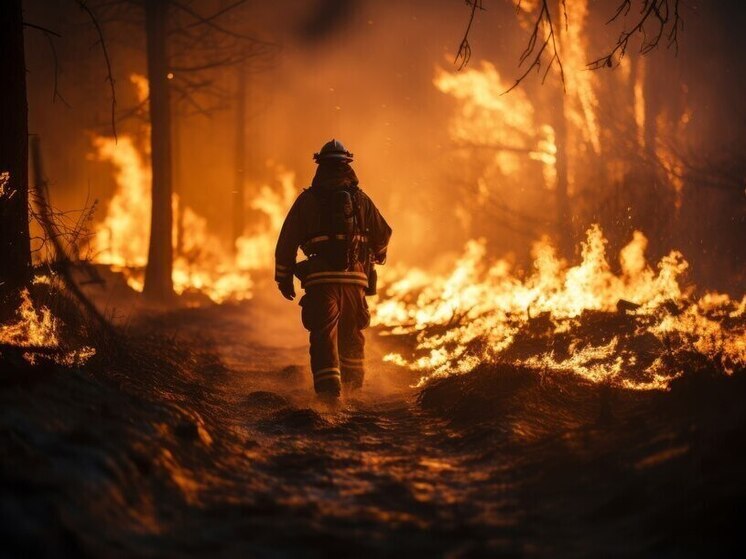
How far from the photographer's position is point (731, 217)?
10.8m

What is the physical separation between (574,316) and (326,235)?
3.07 metres

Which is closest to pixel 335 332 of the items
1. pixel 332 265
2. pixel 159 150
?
pixel 332 265

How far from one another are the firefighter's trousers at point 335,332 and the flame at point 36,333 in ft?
6.31

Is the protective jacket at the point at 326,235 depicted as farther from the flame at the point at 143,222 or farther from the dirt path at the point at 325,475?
the flame at the point at 143,222

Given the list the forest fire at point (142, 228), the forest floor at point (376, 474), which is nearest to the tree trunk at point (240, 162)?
the forest fire at point (142, 228)

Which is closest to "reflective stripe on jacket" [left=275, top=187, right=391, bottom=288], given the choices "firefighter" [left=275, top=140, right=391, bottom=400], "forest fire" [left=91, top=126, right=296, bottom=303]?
"firefighter" [left=275, top=140, right=391, bottom=400]

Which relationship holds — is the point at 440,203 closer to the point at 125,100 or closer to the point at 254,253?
the point at 254,253

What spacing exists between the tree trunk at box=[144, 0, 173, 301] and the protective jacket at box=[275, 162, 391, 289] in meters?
8.60

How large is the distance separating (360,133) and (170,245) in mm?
8406

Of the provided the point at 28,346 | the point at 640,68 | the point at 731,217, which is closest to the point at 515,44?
the point at 640,68

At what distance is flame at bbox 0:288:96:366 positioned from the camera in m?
4.88

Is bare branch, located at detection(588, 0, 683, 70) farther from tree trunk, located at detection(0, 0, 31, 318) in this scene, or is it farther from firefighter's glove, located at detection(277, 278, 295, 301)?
tree trunk, located at detection(0, 0, 31, 318)

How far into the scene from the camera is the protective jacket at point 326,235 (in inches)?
261

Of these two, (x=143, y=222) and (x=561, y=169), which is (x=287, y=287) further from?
(x=143, y=222)
